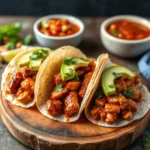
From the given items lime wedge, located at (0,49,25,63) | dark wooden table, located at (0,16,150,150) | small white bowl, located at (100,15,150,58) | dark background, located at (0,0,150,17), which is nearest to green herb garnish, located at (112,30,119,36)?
small white bowl, located at (100,15,150,58)

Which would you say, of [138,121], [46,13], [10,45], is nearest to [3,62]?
[10,45]

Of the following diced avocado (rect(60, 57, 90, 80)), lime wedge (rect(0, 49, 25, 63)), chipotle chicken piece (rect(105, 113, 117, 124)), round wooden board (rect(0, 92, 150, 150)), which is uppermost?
diced avocado (rect(60, 57, 90, 80))

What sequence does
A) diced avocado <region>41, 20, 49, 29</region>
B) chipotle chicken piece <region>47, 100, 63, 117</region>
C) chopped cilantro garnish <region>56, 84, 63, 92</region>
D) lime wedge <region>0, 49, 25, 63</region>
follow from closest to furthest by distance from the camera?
chipotle chicken piece <region>47, 100, 63, 117</region> < chopped cilantro garnish <region>56, 84, 63, 92</region> < lime wedge <region>0, 49, 25, 63</region> < diced avocado <region>41, 20, 49, 29</region>

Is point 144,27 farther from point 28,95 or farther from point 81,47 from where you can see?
point 28,95

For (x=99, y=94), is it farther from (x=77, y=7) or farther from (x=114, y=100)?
(x=77, y=7)

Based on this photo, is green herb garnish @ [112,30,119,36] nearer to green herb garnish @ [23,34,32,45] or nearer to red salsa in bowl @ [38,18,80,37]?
red salsa in bowl @ [38,18,80,37]

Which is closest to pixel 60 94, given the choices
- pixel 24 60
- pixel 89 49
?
pixel 24 60
